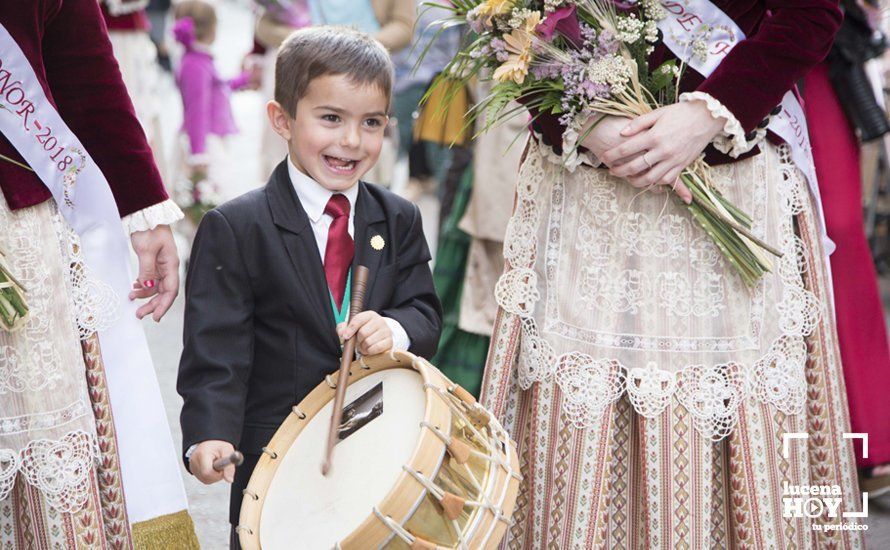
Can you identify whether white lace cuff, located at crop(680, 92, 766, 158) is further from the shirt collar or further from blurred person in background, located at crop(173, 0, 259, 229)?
blurred person in background, located at crop(173, 0, 259, 229)

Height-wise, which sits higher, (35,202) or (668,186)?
(35,202)

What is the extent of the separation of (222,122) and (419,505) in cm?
649

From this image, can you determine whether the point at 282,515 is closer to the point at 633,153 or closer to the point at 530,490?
the point at 530,490

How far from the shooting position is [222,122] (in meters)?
8.20

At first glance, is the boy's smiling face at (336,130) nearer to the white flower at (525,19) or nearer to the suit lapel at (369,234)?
the suit lapel at (369,234)

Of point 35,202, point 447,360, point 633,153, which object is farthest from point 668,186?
point 447,360

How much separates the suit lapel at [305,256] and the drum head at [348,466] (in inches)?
7.1

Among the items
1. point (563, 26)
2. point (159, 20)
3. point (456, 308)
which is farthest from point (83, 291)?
point (159, 20)

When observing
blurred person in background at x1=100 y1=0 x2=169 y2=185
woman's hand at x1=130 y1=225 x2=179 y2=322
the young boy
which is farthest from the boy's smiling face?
blurred person in background at x1=100 y1=0 x2=169 y2=185

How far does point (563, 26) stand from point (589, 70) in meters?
0.10

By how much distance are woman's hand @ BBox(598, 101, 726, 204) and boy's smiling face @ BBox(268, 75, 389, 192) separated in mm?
513

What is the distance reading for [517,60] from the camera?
2461mm

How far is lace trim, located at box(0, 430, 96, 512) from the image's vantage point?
2239mm

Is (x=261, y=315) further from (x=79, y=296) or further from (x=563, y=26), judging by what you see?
(x=563, y=26)
